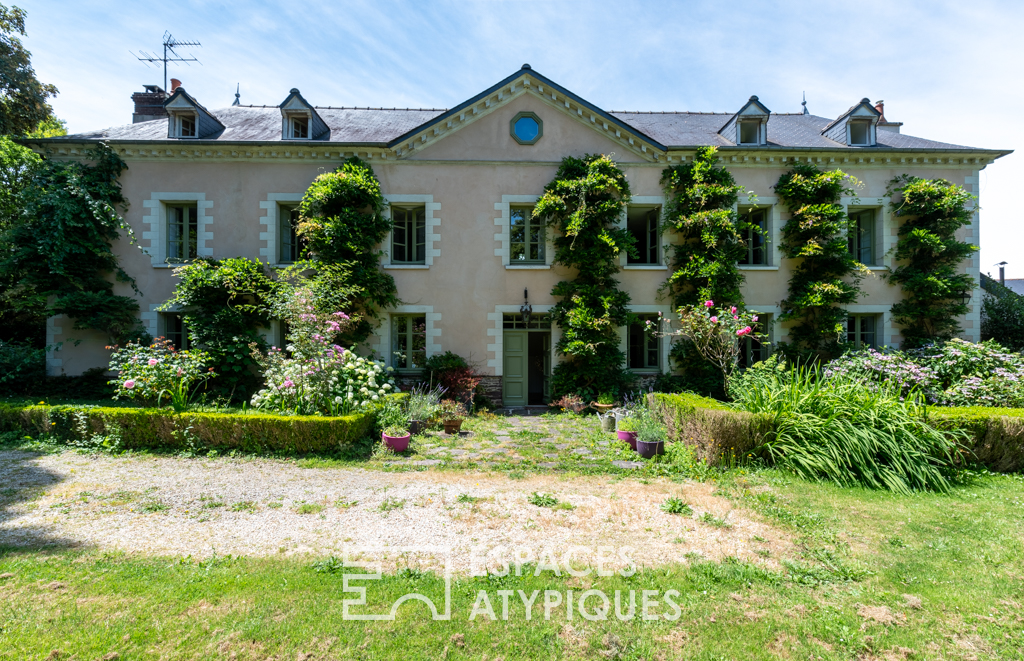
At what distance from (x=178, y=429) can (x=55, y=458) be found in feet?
5.27

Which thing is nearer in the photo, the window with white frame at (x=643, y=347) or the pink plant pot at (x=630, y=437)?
the pink plant pot at (x=630, y=437)

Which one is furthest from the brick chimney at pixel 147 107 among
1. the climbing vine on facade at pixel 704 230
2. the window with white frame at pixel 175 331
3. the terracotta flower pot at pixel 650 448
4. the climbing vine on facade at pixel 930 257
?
the climbing vine on facade at pixel 930 257

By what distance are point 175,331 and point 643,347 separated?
12436 mm

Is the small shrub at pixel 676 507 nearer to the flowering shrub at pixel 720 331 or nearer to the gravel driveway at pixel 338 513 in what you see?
the gravel driveway at pixel 338 513

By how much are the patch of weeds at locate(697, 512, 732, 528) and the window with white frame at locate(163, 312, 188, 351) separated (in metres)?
12.5

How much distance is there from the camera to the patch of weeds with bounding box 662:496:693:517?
14.6 ft

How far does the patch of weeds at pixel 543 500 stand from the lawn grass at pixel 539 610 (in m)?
1.27

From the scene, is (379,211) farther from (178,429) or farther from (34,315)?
(34,315)

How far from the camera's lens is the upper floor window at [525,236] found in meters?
11.6

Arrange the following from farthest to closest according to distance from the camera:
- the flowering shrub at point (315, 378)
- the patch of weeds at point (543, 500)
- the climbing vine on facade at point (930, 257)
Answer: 1. the climbing vine on facade at point (930, 257)
2. the flowering shrub at point (315, 378)
3. the patch of weeds at point (543, 500)

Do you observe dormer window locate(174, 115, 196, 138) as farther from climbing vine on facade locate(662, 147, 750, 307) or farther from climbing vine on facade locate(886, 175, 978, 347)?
climbing vine on facade locate(886, 175, 978, 347)

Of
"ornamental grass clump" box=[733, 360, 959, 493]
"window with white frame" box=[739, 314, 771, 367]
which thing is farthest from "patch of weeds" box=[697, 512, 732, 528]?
"window with white frame" box=[739, 314, 771, 367]

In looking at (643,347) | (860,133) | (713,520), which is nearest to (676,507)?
(713,520)

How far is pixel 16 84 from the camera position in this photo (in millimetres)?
12391
